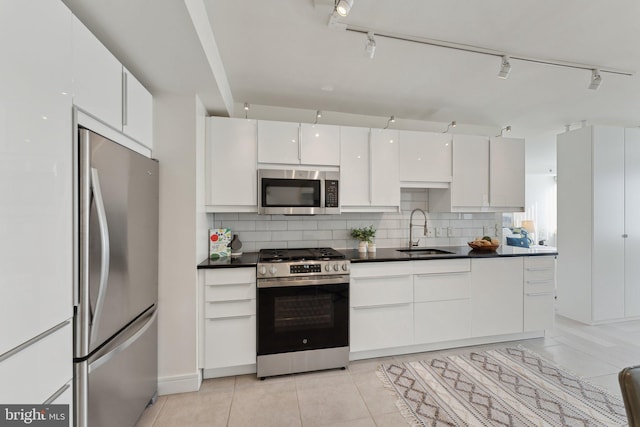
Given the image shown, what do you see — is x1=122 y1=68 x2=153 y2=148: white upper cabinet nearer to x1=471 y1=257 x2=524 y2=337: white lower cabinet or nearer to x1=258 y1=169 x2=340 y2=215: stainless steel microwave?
x1=258 y1=169 x2=340 y2=215: stainless steel microwave

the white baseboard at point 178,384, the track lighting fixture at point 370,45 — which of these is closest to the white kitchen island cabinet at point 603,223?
the track lighting fixture at point 370,45

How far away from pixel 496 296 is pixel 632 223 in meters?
2.49

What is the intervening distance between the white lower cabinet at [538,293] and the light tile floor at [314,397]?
10.4 inches

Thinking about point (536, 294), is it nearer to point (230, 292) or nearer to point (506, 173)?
point (506, 173)

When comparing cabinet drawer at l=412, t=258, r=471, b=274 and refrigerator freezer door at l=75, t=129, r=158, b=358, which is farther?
cabinet drawer at l=412, t=258, r=471, b=274

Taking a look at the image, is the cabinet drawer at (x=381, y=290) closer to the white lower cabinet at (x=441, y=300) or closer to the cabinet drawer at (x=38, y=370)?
the white lower cabinet at (x=441, y=300)

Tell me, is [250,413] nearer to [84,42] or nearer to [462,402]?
[462,402]

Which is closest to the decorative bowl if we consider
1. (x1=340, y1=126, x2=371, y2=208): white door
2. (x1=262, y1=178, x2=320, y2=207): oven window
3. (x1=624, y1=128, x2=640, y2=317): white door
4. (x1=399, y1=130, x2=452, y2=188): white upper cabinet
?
(x1=399, y1=130, x2=452, y2=188): white upper cabinet

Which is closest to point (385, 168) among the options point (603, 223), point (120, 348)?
point (120, 348)

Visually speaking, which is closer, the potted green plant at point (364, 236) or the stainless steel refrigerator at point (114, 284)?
the stainless steel refrigerator at point (114, 284)

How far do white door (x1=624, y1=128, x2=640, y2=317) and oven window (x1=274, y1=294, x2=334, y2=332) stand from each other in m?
4.07

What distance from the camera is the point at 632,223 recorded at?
3578 mm

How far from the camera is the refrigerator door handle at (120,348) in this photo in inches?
51.7

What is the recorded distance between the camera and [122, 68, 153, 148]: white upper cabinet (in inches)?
64.9
